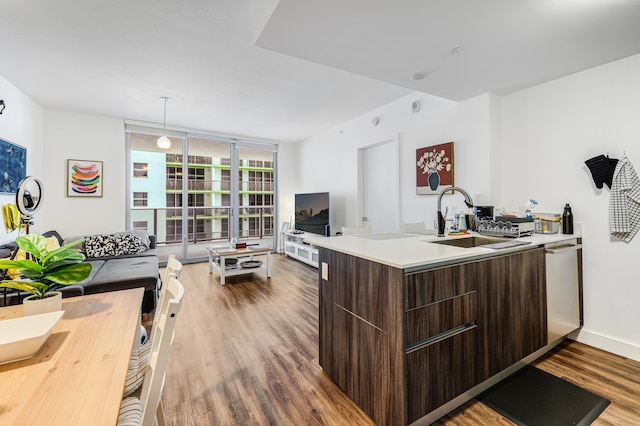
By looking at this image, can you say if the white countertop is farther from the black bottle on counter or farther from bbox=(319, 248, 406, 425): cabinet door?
the black bottle on counter

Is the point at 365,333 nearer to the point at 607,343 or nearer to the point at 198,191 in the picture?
the point at 607,343

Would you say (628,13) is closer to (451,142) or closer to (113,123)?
(451,142)

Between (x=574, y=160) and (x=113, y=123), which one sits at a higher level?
(x=113, y=123)

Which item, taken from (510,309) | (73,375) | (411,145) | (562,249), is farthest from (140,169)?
(562,249)

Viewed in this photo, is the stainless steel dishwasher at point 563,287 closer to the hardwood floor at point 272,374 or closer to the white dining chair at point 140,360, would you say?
the hardwood floor at point 272,374

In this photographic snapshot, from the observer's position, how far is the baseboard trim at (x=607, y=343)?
2182mm

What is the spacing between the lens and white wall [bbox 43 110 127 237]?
4375 mm

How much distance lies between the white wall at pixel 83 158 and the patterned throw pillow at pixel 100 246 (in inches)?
29.2

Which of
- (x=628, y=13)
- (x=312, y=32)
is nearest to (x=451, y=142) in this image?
(x=628, y=13)

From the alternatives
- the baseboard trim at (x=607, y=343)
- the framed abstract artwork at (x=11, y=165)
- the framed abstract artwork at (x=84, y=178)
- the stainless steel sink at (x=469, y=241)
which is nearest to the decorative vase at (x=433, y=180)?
the stainless steel sink at (x=469, y=241)

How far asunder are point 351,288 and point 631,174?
2.37 metres

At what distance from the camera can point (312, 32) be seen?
6.02 ft

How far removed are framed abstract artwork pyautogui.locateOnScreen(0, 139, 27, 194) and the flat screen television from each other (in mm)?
4018

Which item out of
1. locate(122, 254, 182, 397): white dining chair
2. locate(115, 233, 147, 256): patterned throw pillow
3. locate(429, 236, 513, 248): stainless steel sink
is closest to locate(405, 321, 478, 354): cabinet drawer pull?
locate(429, 236, 513, 248): stainless steel sink
